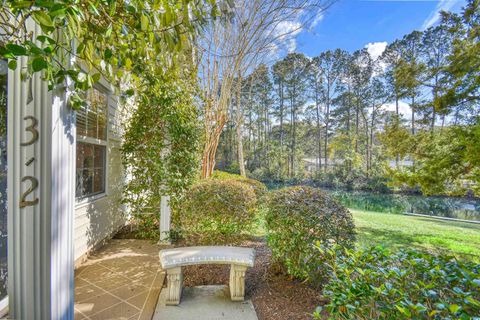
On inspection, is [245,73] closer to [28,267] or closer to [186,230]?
[186,230]

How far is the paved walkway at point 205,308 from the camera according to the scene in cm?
228

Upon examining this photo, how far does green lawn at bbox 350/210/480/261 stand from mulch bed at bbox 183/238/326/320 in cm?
272

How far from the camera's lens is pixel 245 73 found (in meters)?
7.71

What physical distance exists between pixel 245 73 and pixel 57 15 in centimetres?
733

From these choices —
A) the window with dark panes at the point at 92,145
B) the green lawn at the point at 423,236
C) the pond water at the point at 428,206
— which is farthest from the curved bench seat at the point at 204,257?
the pond water at the point at 428,206

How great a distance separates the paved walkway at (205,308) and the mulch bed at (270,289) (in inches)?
6.2

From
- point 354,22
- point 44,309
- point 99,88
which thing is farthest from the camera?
point 354,22

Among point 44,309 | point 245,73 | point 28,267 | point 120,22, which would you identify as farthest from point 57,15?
point 245,73

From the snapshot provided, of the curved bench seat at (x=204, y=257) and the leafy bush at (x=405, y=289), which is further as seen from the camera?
the curved bench seat at (x=204, y=257)

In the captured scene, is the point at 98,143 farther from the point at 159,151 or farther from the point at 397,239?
the point at 397,239

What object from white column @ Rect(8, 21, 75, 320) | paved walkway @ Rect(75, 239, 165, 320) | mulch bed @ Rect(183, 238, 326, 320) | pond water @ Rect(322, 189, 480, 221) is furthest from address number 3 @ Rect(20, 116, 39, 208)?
pond water @ Rect(322, 189, 480, 221)

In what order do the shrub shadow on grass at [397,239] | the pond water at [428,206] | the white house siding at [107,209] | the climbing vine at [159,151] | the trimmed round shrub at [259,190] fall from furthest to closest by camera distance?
the pond water at [428,206] → the shrub shadow on grass at [397,239] → the trimmed round shrub at [259,190] → the climbing vine at [159,151] → the white house siding at [107,209]

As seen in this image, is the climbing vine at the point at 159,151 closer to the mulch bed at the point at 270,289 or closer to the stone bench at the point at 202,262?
the mulch bed at the point at 270,289

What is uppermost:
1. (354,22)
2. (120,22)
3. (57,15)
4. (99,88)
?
(354,22)
